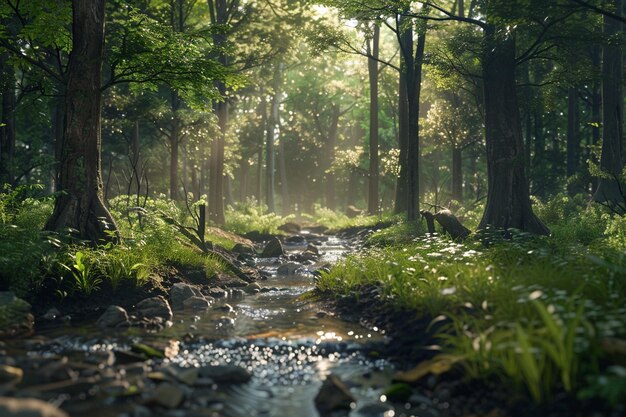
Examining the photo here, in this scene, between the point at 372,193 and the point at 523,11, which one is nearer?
the point at 523,11

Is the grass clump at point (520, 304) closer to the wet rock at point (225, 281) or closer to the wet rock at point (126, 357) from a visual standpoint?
the wet rock at point (225, 281)

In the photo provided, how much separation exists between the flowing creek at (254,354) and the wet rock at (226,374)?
0.08 metres

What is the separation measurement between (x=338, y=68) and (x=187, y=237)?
1845 inches

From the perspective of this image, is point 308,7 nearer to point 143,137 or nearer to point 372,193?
point 372,193

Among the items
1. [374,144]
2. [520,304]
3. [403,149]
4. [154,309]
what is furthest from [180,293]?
[374,144]

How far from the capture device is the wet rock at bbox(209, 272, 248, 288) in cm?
1175

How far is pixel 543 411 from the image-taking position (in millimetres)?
4215

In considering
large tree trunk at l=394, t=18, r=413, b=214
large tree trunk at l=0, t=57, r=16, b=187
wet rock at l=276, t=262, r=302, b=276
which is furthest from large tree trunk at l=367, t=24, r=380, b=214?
large tree trunk at l=0, t=57, r=16, b=187

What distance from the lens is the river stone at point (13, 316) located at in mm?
6891

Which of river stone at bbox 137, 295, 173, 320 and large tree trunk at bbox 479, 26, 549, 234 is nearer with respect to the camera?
river stone at bbox 137, 295, 173, 320

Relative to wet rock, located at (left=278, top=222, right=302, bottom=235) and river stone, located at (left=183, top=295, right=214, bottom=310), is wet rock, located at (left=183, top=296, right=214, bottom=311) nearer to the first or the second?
river stone, located at (left=183, top=295, right=214, bottom=310)

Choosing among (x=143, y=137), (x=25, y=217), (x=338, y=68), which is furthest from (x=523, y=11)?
(x=338, y=68)

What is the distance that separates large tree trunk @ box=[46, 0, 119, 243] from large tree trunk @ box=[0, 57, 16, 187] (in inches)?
170

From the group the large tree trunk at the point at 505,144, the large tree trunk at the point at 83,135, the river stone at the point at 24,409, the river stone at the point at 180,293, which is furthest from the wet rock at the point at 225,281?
the river stone at the point at 24,409
